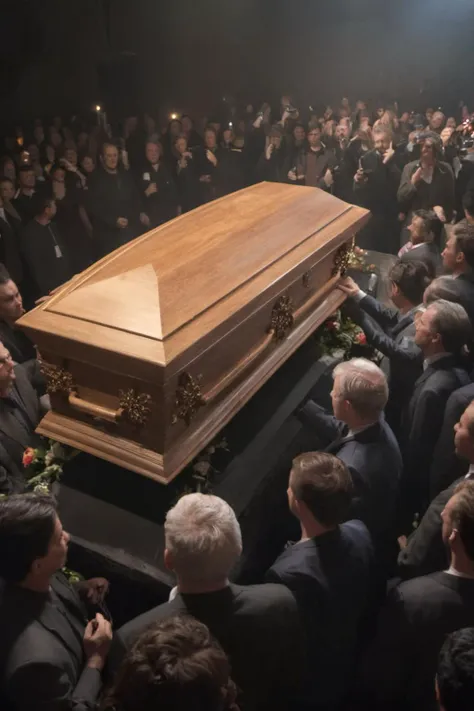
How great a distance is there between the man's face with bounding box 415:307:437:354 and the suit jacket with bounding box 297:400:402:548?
0.62 m

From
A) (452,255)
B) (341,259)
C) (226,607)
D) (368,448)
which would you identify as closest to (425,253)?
(452,255)

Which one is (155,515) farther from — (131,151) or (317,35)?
(317,35)

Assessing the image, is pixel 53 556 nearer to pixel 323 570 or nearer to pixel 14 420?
pixel 323 570

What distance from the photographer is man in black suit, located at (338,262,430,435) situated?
319 cm

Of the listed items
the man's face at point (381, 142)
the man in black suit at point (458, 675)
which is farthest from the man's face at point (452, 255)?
the man's face at point (381, 142)

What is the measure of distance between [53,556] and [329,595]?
2.90 feet

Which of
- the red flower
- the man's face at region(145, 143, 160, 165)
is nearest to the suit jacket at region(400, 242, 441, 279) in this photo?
the red flower

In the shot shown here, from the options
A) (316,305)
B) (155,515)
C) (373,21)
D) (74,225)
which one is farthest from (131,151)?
(373,21)

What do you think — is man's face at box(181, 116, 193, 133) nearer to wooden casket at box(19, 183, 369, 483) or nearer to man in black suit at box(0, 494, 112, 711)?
wooden casket at box(19, 183, 369, 483)

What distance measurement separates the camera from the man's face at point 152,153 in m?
6.31

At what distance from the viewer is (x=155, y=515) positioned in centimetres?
238

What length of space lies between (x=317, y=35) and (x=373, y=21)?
126cm

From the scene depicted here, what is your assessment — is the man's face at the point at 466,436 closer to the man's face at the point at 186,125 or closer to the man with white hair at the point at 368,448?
the man with white hair at the point at 368,448

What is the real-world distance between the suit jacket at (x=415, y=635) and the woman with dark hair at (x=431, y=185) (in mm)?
4505
